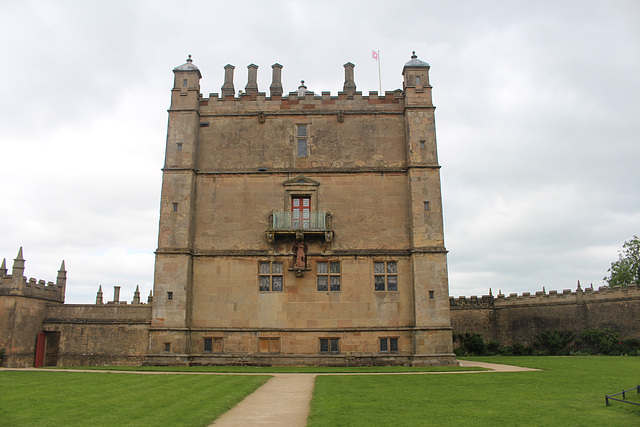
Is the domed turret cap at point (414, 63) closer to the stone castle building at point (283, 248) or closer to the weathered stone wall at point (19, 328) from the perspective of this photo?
the stone castle building at point (283, 248)

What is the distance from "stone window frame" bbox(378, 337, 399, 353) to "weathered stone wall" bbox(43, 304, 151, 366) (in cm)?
1295

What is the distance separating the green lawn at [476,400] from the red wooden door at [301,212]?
11.0 m

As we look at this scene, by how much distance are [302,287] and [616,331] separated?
24.3m

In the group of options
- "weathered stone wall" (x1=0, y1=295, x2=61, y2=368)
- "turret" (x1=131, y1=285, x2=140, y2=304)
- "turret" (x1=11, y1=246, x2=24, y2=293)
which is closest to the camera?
"weathered stone wall" (x1=0, y1=295, x2=61, y2=368)

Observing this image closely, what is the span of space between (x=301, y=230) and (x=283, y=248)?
1545 mm

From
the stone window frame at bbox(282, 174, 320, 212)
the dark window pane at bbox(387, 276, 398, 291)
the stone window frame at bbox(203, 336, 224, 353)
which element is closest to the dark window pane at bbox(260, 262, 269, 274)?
the stone window frame at bbox(282, 174, 320, 212)

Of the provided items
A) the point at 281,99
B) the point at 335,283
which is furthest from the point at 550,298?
the point at 281,99

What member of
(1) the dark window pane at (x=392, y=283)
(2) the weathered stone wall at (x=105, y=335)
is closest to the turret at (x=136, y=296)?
(2) the weathered stone wall at (x=105, y=335)

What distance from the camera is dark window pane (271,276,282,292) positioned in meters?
28.0

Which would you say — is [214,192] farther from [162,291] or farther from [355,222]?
[355,222]

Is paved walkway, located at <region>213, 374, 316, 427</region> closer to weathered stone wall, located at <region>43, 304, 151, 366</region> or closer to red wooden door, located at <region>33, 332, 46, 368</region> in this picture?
weathered stone wall, located at <region>43, 304, 151, 366</region>

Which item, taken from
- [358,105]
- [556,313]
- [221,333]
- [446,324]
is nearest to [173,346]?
[221,333]

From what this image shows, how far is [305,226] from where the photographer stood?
28594 millimetres

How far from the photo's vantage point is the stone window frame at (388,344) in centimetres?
2711
